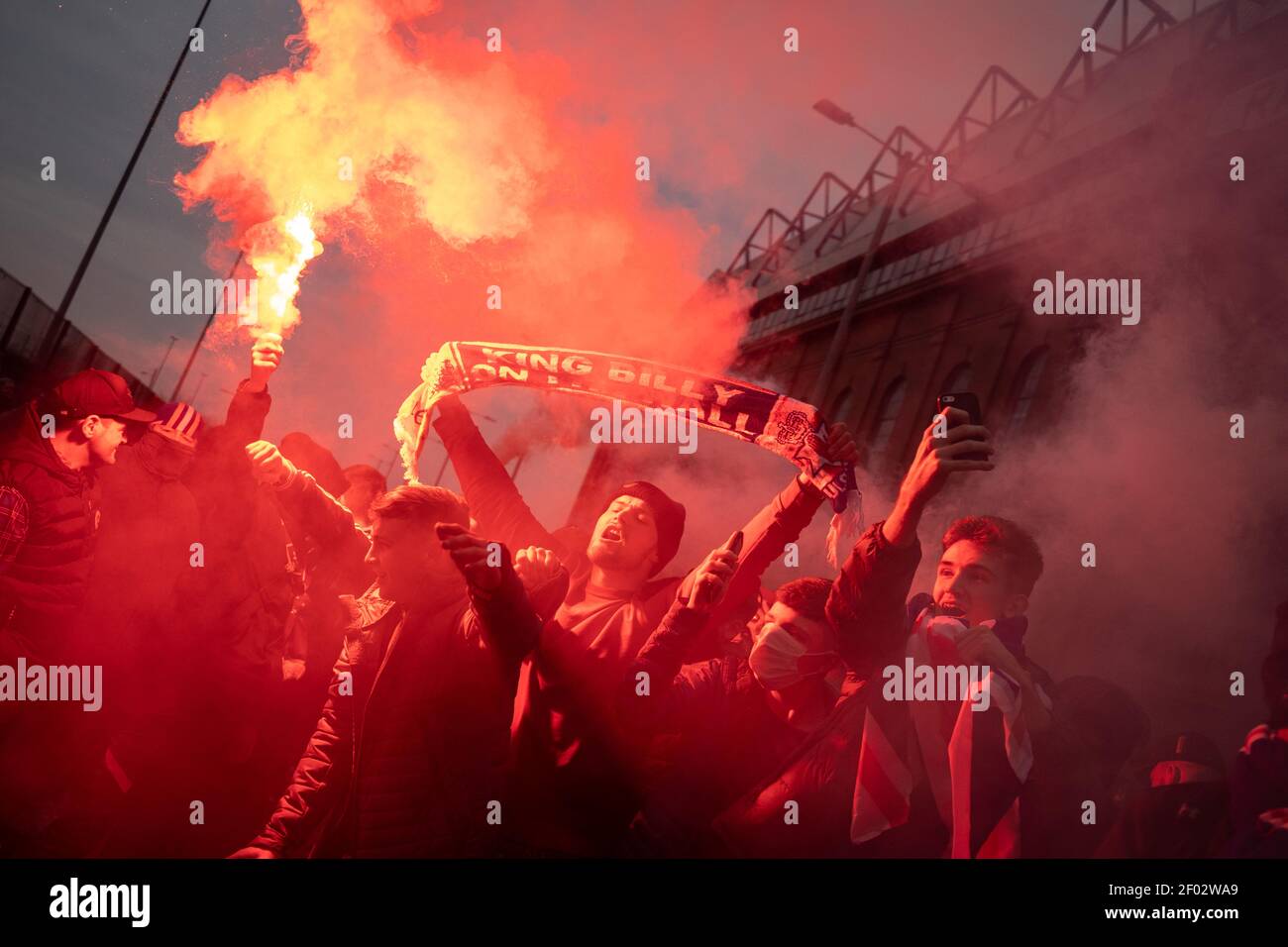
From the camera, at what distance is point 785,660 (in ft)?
16.5

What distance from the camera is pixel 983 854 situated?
486cm

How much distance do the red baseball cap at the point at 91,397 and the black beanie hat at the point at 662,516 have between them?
2789 mm

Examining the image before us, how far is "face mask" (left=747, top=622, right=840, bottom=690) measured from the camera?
502cm

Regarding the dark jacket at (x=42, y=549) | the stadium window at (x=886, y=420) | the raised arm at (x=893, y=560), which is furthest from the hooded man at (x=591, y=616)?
the stadium window at (x=886, y=420)

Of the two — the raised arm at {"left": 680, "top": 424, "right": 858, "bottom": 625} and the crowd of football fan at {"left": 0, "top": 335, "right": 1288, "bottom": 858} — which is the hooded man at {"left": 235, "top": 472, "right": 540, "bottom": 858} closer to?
the crowd of football fan at {"left": 0, "top": 335, "right": 1288, "bottom": 858}

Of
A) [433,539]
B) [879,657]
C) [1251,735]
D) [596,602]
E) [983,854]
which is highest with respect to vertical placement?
[433,539]

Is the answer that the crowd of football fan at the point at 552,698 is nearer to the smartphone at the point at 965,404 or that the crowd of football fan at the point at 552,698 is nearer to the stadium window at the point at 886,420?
the smartphone at the point at 965,404

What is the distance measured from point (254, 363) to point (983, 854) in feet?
15.3

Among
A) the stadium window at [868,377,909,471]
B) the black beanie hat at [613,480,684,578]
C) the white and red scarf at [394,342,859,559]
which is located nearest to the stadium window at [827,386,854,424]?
the stadium window at [868,377,909,471]

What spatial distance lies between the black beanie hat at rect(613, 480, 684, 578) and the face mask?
74 centimetres

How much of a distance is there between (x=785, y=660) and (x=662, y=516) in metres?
1.02
